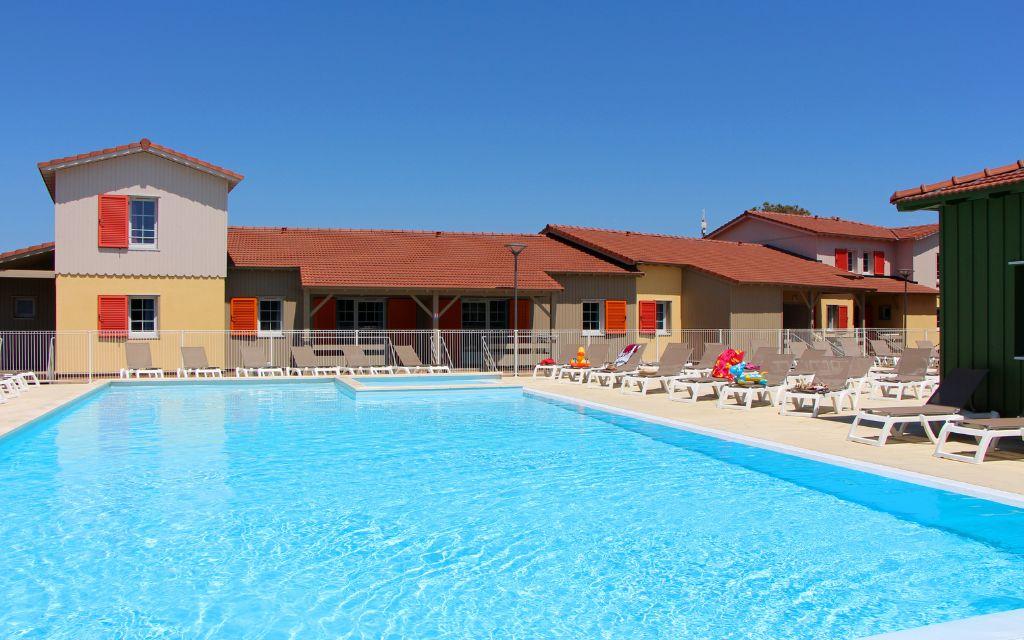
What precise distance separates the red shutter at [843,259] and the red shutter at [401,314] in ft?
66.1

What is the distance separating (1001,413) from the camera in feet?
30.8

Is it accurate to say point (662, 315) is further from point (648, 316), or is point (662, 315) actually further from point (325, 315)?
point (325, 315)

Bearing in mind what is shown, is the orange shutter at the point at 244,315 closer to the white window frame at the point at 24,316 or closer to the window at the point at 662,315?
the white window frame at the point at 24,316

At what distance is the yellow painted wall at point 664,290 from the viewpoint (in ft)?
89.5

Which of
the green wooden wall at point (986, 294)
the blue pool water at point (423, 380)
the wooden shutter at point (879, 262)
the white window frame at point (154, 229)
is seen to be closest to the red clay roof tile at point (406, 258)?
the white window frame at point (154, 229)

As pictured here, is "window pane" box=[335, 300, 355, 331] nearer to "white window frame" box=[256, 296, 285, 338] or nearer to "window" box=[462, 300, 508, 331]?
"white window frame" box=[256, 296, 285, 338]

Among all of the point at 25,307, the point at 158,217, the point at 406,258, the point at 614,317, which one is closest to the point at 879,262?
the point at 614,317

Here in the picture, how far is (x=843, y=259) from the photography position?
35125mm

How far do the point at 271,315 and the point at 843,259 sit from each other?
990 inches

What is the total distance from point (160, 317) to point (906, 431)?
18314 mm

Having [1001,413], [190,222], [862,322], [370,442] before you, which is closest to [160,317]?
[190,222]

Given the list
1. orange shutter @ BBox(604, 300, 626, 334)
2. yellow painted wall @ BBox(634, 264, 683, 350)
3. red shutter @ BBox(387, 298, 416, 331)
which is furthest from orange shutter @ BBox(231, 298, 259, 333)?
yellow painted wall @ BBox(634, 264, 683, 350)

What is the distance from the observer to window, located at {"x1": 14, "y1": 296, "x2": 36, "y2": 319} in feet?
76.4

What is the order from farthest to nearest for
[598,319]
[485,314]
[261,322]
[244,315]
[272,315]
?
[598,319], [485,314], [272,315], [261,322], [244,315]
